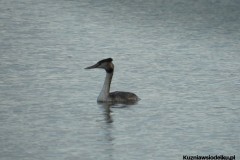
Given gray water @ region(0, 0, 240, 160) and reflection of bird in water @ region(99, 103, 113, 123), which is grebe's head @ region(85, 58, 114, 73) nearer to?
gray water @ region(0, 0, 240, 160)

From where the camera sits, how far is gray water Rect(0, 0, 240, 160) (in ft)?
55.3

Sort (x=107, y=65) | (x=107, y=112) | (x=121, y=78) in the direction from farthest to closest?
(x=121, y=78), (x=107, y=65), (x=107, y=112)

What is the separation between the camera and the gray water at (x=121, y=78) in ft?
55.3

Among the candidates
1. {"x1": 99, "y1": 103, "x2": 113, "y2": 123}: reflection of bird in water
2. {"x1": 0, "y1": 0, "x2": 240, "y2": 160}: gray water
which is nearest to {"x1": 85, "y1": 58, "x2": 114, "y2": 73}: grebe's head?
{"x1": 0, "y1": 0, "x2": 240, "y2": 160}: gray water

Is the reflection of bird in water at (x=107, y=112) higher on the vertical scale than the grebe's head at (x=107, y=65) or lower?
lower

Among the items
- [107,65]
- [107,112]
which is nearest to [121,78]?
[107,65]

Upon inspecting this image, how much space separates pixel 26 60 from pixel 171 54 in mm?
3750

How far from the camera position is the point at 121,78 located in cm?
2341

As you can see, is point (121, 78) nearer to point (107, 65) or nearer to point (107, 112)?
point (107, 65)

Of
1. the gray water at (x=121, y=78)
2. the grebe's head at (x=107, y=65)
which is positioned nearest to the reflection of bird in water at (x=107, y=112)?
the gray water at (x=121, y=78)

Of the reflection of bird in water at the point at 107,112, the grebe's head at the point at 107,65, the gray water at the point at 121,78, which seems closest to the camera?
the gray water at the point at 121,78

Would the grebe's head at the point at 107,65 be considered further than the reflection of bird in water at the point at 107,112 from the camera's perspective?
Yes

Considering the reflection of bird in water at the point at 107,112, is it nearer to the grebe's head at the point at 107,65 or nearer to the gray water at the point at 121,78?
the gray water at the point at 121,78

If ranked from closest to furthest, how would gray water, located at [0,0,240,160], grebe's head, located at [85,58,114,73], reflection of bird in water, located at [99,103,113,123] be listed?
gray water, located at [0,0,240,160] < reflection of bird in water, located at [99,103,113,123] < grebe's head, located at [85,58,114,73]
